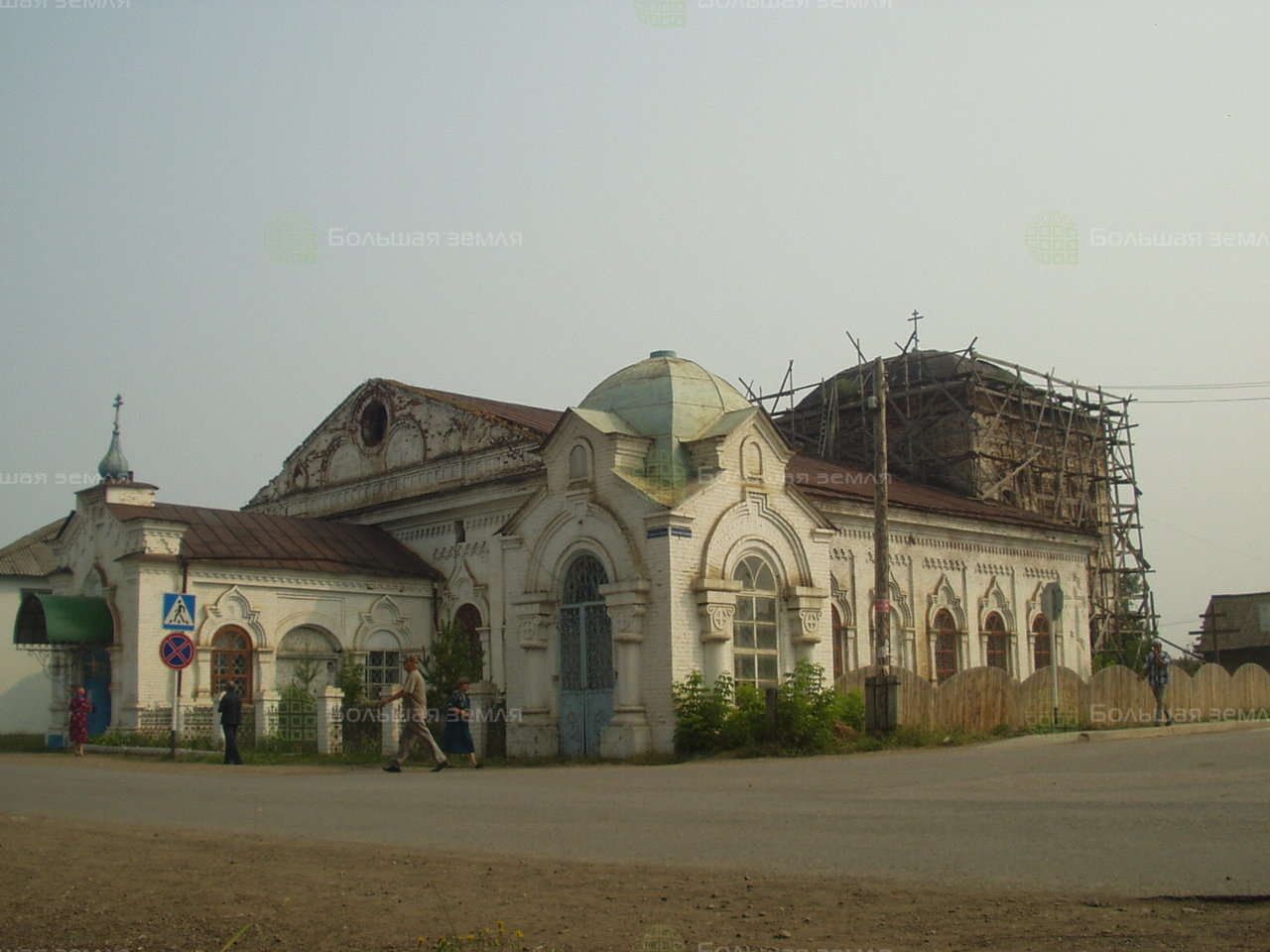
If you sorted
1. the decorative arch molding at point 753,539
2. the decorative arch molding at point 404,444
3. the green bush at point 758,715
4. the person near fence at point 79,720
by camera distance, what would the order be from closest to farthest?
the green bush at point 758,715, the decorative arch molding at point 753,539, the person near fence at point 79,720, the decorative arch molding at point 404,444

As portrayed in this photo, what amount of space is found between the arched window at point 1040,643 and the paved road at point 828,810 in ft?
61.2

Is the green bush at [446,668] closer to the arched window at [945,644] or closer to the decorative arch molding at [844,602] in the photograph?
the decorative arch molding at [844,602]

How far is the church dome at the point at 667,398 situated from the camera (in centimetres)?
2650

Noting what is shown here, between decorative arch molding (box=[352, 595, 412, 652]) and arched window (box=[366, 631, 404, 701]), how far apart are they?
107 millimetres

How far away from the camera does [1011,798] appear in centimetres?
1273

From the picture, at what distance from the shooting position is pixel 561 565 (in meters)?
26.4

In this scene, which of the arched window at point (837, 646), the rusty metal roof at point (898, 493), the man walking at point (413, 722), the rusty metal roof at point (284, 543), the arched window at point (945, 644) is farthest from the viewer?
the arched window at point (945, 644)

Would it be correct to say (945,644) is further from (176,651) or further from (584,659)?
(176,651)

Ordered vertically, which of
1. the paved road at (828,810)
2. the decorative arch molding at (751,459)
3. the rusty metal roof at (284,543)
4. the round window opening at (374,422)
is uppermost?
the round window opening at (374,422)

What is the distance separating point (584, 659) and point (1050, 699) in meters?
8.26

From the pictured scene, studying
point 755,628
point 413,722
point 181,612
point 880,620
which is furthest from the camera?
point 755,628

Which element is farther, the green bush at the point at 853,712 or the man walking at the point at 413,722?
the green bush at the point at 853,712

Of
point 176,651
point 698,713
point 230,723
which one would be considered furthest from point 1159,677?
point 176,651

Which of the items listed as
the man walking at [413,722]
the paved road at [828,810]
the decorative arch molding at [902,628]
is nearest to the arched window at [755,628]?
the paved road at [828,810]
